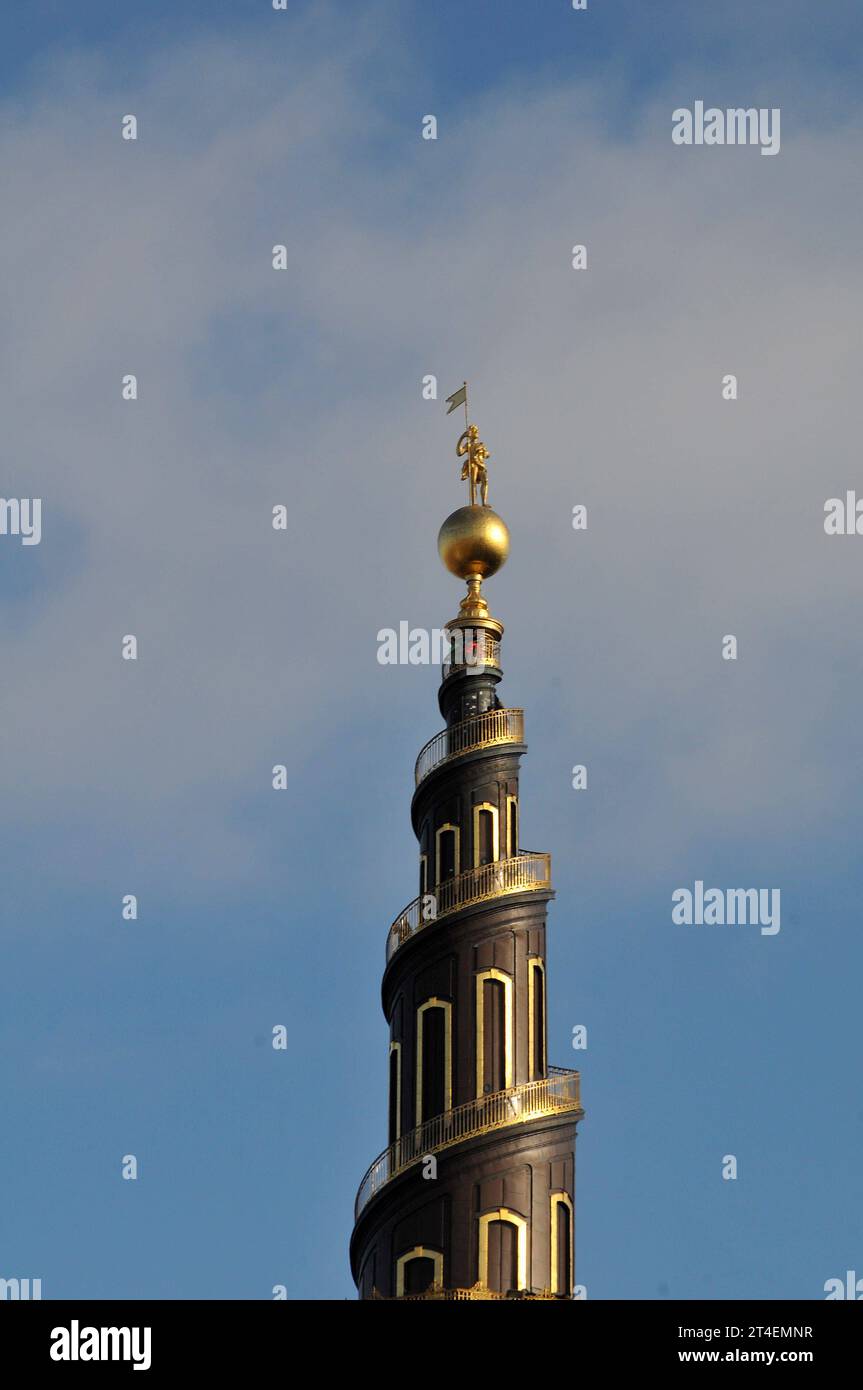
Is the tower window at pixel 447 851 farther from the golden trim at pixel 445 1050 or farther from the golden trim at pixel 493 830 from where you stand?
the golden trim at pixel 445 1050

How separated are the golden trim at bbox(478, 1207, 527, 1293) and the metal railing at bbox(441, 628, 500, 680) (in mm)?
15775

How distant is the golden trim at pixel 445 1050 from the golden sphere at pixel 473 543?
13.1 m

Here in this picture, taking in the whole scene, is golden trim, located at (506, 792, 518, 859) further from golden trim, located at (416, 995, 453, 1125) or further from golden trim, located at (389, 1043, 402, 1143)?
golden trim, located at (389, 1043, 402, 1143)

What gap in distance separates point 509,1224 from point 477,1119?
2464 millimetres

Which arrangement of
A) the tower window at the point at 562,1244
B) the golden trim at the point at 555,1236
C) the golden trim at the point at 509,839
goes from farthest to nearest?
1. the golden trim at the point at 509,839
2. the tower window at the point at 562,1244
3. the golden trim at the point at 555,1236

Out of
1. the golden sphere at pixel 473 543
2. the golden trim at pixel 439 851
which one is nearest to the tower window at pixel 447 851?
the golden trim at pixel 439 851

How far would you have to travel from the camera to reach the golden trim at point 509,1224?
59.5 metres

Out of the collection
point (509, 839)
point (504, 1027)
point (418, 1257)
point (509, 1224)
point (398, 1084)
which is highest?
point (509, 839)

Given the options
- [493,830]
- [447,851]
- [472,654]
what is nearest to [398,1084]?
[447,851]

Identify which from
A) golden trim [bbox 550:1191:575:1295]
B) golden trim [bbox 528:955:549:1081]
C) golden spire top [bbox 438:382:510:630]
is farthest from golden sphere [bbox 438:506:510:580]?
golden trim [bbox 550:1191:575:1295]

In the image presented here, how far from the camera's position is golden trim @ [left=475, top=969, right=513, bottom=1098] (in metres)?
62.0

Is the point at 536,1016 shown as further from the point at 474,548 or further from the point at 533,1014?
the point at 474,548

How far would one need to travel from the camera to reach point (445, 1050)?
62.8 m
